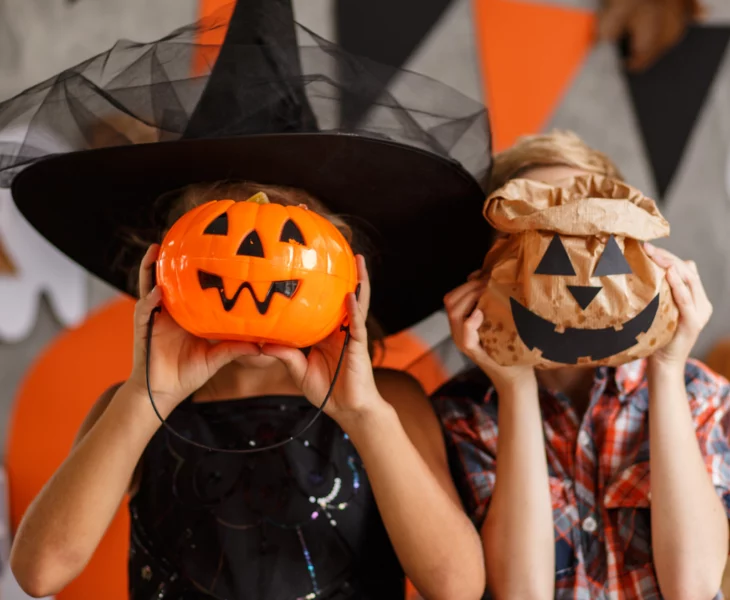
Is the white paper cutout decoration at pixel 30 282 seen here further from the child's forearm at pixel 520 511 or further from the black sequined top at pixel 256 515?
the child's forearm at pixel 520 511

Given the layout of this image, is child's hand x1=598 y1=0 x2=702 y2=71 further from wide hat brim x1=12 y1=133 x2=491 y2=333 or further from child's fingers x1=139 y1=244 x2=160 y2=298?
child's fingers x1=139 y1=244 x2=160 y2=298

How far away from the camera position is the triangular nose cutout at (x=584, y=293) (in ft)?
2.76

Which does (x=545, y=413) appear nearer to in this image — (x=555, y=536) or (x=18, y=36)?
(x=555, y=536)

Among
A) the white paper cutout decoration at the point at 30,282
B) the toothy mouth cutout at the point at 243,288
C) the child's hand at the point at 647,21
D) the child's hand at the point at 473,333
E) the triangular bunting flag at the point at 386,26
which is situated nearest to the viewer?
the toothy mouth cutout at the point at 243,288

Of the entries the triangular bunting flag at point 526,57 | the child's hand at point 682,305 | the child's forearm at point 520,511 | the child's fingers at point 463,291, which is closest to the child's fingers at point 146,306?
the child's fingers at point 463,291

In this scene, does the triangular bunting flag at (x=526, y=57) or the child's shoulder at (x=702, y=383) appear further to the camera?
the triangular bunting flag at (x=526, y=57)

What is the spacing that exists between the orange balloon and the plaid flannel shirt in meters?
0.95

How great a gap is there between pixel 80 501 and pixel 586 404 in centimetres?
79

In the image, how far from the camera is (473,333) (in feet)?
3.18

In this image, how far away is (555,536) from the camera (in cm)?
103

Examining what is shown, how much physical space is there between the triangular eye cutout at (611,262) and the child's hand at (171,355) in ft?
1.45

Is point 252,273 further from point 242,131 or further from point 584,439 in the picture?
point 584,439

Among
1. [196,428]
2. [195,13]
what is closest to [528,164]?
[196,428]

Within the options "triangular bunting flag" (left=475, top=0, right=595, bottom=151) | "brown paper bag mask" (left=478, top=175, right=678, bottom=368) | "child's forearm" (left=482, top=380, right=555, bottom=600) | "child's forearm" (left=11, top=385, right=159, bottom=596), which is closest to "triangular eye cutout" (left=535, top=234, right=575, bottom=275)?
"brown paper bag mask" (left=478, top=175, right=678, bottom=368)
